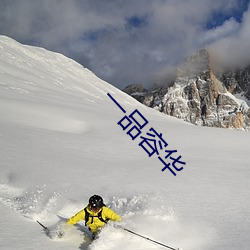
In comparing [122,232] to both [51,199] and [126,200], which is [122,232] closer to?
[126,200]

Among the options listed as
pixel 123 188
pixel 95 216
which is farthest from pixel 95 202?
pixel 123 188

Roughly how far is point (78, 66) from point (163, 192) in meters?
75.2

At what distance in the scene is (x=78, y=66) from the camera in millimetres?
79812

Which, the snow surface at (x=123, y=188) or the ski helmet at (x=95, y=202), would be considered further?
the ski helmet at (x=95, y=202)

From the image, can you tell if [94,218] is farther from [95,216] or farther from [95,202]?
[95,202]

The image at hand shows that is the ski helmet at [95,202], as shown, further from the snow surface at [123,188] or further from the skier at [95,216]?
the snow surface at [123,188]

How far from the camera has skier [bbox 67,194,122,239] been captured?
586 cm

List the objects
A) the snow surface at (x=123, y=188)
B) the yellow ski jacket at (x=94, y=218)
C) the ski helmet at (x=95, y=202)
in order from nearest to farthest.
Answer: the snow surface at (x=123, y=188), the ski helmet at (x=95, y=202), the yellow ski jacket at (x=94, y=218)

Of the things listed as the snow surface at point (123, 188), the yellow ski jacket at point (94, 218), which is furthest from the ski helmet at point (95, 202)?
the snow surface at point (123, 188)

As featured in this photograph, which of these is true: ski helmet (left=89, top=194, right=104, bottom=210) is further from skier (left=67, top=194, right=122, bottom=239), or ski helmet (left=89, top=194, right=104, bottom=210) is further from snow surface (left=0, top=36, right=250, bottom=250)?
snow surface (left=0, top=36, right=250, bottom=250)

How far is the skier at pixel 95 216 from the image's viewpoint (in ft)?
19.2

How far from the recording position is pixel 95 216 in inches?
234

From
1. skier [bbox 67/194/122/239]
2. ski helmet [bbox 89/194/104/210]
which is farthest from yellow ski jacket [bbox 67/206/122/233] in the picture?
ski helmet [bbox 89/194/104/210]

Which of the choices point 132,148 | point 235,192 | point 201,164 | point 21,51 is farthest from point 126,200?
point 21,51
